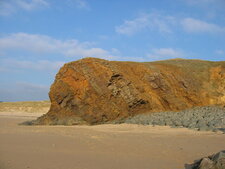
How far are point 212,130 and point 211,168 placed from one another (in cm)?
528

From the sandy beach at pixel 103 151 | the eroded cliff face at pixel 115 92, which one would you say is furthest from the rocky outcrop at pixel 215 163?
the eroded cliff face at pixel 115 92

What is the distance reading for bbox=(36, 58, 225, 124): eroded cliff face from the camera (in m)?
14.4

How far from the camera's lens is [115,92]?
14844 mm

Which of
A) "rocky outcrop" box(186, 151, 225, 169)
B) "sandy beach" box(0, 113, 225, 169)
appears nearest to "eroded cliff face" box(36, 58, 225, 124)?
"sandy beach" box(0, 113, 225, 169)

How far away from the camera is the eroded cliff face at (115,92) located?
14406 mm

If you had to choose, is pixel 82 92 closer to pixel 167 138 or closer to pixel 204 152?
pixel 167 138

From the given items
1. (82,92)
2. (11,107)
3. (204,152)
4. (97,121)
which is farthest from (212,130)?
(11,107)

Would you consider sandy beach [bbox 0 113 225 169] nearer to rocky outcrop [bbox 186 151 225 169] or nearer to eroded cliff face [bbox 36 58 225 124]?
rocky outcrop [bbox 186 151 225 169]

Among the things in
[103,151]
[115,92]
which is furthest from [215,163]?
[115,92]

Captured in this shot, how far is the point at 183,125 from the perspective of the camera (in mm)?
11086

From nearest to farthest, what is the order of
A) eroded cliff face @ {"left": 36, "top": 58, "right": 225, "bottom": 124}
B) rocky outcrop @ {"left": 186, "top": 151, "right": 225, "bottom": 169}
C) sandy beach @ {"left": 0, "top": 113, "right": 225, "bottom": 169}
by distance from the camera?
rocky outcrop @ {"left": 186, "top": 151, "right": 225, "bottom": 169} → sandy beach @ {"left": 0, "top": 113, "right": 225, "bottom": 169} → eroded cliff face @ {"left": 36, "top": 58, "right": 225, "bottom": 124}

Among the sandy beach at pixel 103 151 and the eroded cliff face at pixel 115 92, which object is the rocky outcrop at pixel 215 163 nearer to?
the sandy beach at pixel 103 151

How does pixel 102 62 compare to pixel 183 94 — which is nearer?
pixel 102 62

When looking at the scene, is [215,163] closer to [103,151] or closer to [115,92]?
[103,151]
